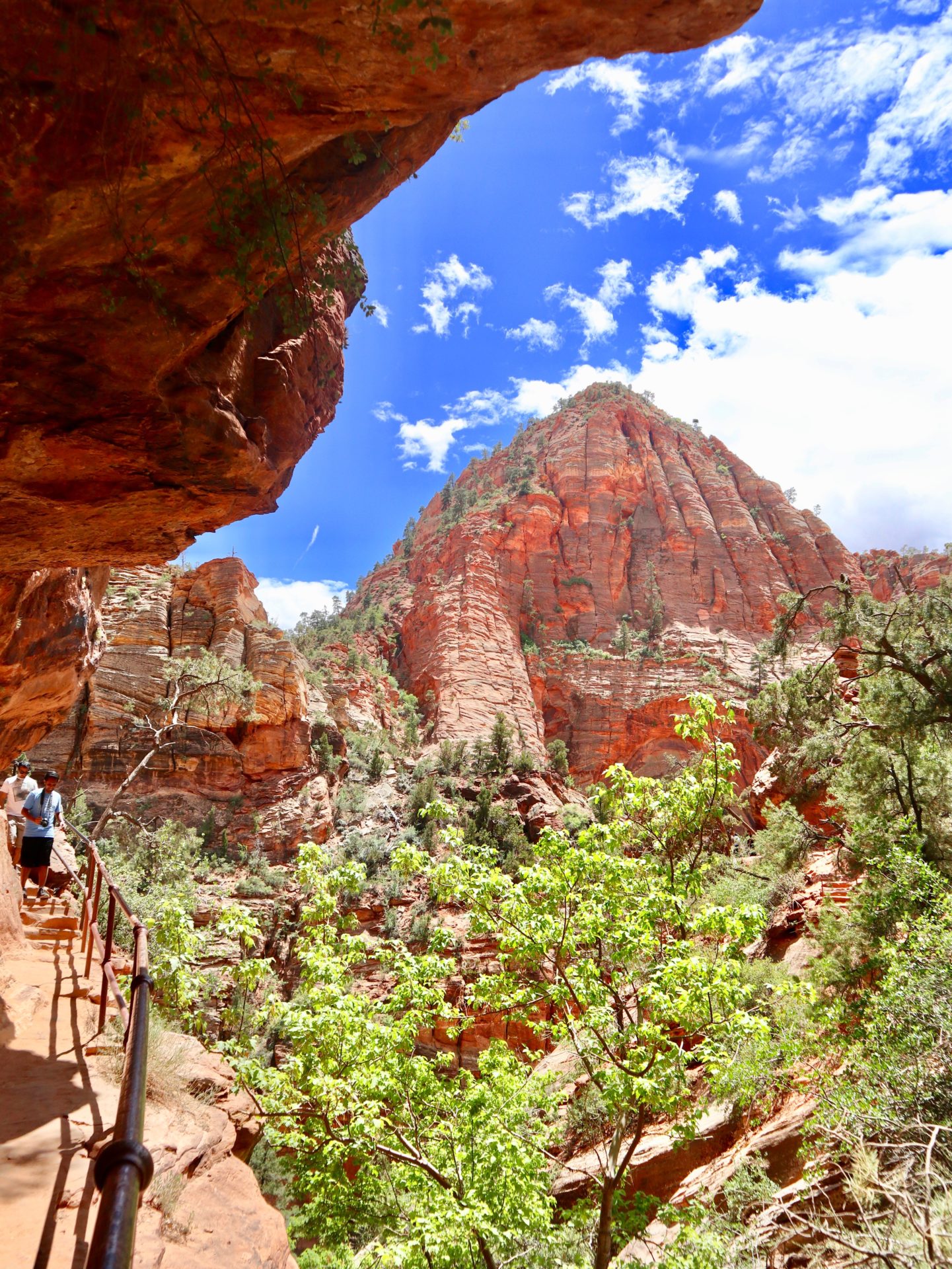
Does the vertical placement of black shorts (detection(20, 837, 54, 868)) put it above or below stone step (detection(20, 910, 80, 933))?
above

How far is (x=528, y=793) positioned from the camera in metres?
30.4

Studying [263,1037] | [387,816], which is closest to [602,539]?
[387,816]

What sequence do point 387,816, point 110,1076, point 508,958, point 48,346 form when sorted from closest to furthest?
1. point 110,1076
2. point 48,346
3. point 508,958
4. point 387,816

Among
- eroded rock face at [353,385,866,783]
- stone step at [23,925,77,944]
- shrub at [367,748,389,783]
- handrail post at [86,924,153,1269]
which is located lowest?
stone step at [23,925,77,944]

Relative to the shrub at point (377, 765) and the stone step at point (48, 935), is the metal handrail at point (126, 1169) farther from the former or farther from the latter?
the shrub at point (377, 765)

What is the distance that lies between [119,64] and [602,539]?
181 feet

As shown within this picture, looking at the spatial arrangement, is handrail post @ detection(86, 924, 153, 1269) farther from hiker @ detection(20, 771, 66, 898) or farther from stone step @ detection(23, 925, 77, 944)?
hiker @ detection(20, 771, 66, 898)

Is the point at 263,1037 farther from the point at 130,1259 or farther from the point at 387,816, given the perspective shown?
the point at 130,1259

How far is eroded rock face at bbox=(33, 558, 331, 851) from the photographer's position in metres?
24.0

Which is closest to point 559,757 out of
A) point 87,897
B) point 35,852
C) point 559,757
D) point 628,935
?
point 559,757

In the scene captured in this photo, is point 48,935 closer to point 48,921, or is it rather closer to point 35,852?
point 48,921

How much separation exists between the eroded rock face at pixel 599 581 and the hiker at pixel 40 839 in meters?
30.2

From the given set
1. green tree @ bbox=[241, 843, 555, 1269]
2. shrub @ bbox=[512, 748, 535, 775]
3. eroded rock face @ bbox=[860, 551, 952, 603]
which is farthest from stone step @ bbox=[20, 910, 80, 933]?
eroded rock face @ bbox=[860, 551, 952, 603]

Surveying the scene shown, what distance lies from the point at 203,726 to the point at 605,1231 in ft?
75.6
